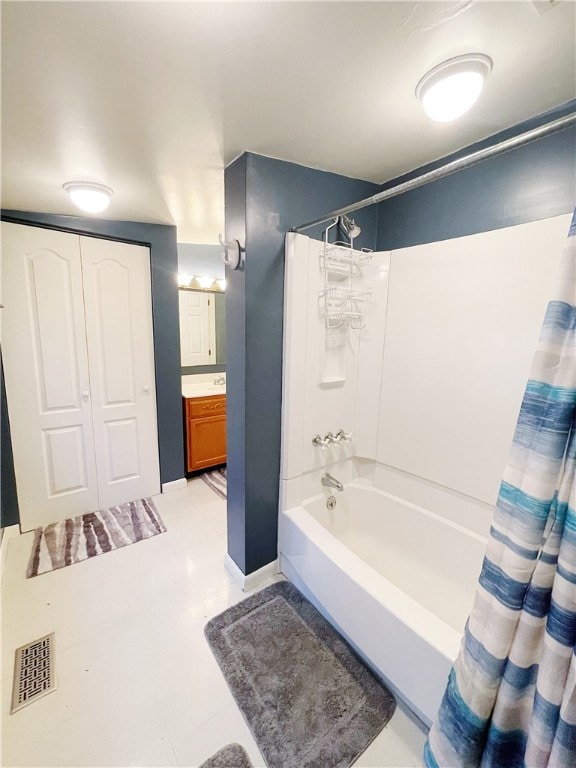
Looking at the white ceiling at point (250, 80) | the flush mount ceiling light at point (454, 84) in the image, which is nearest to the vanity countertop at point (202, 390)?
the white ceiling at point (250, 80)

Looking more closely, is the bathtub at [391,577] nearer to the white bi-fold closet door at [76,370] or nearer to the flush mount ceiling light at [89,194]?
the white bi-fold closet door at [76,370]

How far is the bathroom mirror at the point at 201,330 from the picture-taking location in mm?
3258

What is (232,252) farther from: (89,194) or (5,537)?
(5,537)

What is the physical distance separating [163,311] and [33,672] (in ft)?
7.48

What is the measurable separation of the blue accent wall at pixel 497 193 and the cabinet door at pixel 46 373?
2341mm

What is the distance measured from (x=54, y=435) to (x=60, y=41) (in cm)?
228

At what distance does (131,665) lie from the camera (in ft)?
4.58

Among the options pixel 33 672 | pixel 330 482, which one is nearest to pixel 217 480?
pixel 330 482

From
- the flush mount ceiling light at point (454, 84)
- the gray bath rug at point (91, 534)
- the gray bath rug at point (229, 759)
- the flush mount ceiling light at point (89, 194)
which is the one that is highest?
the flush mount ceiling light at point (454, 84)

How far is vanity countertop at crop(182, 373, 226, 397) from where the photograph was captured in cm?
305

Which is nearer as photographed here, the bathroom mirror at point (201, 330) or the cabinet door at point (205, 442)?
the cabinet door at point (205, 442)

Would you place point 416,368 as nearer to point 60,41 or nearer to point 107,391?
point 60,41

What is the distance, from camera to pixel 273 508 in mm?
1846

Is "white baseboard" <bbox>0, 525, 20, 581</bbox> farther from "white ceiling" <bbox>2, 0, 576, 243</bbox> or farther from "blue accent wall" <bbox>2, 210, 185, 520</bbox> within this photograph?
"white ceiling" <bbox>2, 0, 576, 243</bbox>
